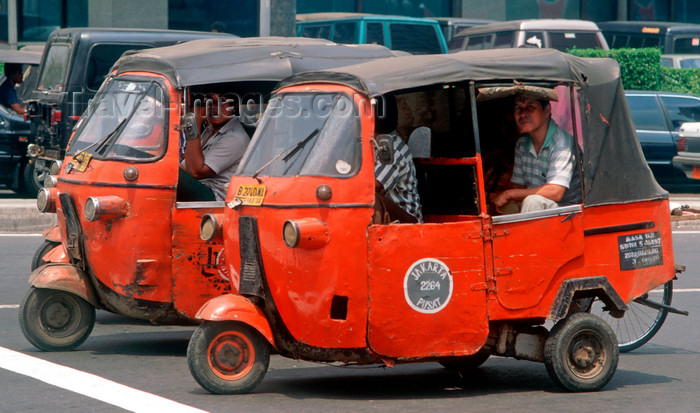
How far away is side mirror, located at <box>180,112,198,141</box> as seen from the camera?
295 inches

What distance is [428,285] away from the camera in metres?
6.16

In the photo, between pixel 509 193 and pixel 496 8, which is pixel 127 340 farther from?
pixel 496 8

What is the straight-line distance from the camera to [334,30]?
22.1m

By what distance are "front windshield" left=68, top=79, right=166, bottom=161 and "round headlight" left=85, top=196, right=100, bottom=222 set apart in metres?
0.41

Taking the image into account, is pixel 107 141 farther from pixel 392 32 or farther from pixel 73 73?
pixel 392 32

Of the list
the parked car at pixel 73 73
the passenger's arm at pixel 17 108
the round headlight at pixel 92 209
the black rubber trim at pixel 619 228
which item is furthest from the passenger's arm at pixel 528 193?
the passenger's arm at pixel 17 108

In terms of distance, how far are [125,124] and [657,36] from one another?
20.9 meters

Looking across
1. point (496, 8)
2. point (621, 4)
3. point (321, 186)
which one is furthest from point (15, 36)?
point (321, 186)

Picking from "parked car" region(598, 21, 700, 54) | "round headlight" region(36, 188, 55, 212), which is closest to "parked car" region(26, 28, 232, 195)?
"round headlight" region(36, 188, 55, 212)

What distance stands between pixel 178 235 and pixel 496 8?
23391mm

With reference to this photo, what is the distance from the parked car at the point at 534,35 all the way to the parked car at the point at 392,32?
1056 millimetres

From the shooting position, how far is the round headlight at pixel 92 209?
7266 millimetres

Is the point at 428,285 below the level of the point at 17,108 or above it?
below

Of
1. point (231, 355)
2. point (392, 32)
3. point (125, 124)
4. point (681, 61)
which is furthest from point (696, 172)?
point (231, 355)
